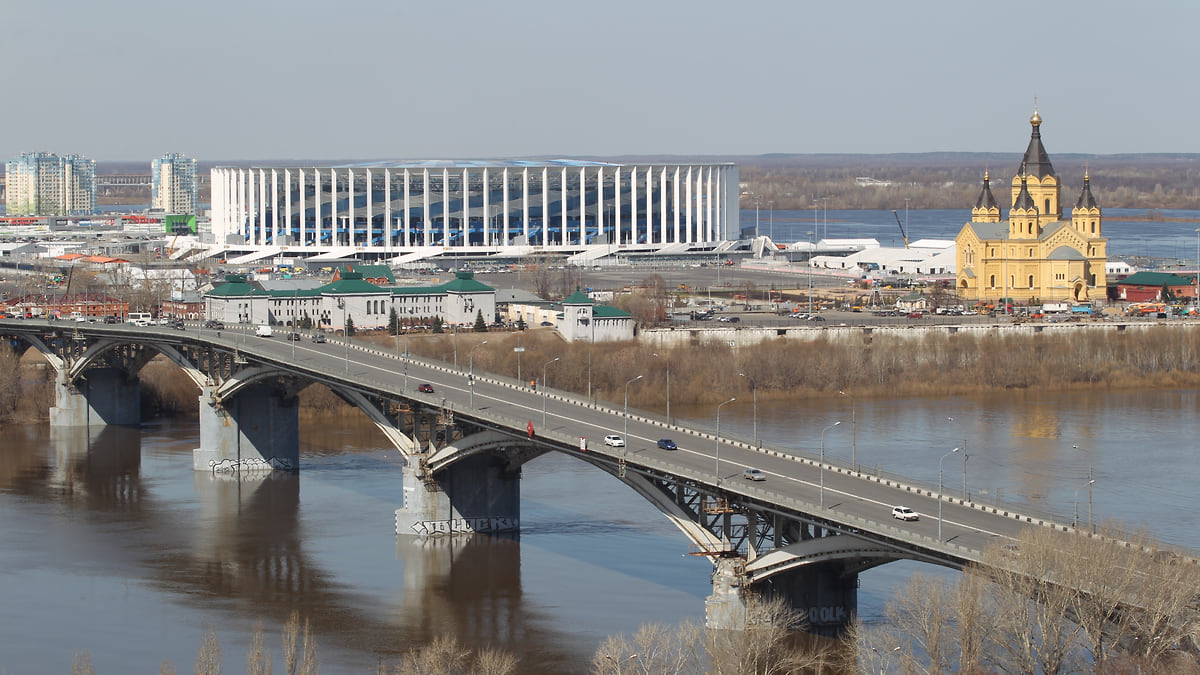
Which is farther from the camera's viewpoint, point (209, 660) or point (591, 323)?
point (591, 323)

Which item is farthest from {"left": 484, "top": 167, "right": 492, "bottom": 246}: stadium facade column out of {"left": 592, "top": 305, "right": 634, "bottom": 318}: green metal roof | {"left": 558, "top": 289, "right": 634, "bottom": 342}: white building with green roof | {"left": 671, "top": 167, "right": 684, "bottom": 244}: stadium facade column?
{"left": 558, "top": 289, "right": 634, "bottom": 342}: white building with green roof

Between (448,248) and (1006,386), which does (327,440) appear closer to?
(1006,386)

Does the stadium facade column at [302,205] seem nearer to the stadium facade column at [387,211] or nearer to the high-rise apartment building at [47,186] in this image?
the stadium facade column at [387,211]

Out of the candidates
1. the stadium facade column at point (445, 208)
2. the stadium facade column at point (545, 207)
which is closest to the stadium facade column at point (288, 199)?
the stadium facade column at point (445, 208)

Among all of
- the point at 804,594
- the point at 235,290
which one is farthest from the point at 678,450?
the point at 235,290

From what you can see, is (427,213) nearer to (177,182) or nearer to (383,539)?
(383,539)

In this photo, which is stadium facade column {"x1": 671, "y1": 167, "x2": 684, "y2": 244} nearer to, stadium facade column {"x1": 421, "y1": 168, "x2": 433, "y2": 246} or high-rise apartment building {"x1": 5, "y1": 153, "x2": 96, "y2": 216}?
stadium facade column {"x1": 421, "y1": 168, "x2": 433, "y2": 246}

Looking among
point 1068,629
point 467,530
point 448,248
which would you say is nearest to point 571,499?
point 467,530
